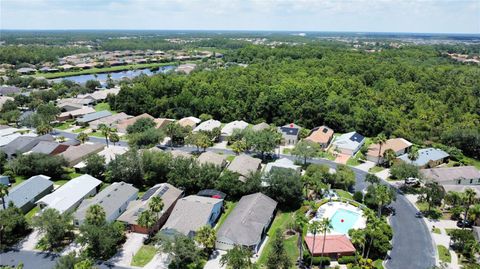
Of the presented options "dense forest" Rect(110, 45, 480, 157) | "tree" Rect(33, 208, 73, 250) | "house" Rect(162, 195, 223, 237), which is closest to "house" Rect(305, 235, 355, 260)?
"house" Rect(162, 195, 223, 237)

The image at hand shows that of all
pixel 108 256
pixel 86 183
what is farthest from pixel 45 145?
pixel 108 256

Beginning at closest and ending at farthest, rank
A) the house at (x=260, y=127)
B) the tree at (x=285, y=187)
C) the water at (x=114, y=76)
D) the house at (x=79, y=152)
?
the tree at (x=285, y=187) → the house at (x=79, y=152) → the house at (x=260, y=127) → the water at (x=114, y=76)

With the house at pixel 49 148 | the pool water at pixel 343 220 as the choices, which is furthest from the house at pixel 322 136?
the house at pixel 49 148

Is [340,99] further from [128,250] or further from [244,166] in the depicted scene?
[128,250]

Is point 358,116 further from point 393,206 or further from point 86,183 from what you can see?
point 86,183

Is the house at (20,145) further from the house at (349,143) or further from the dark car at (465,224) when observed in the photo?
the dark car at (465,224)

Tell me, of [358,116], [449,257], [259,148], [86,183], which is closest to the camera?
[449,257]

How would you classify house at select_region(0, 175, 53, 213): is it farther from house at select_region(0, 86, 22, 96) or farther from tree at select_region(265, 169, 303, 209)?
house at select_region(0, 86, 22, 96)
